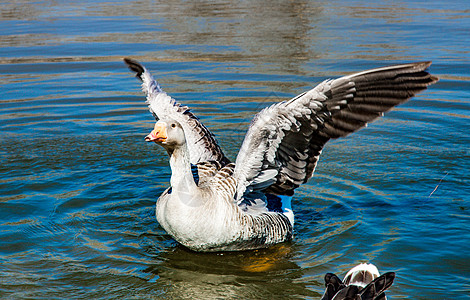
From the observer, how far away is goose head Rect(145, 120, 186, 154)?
6.16 metres

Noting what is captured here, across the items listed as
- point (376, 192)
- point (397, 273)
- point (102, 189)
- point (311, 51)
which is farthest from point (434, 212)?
point (311, 51)

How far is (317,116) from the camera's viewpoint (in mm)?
6074

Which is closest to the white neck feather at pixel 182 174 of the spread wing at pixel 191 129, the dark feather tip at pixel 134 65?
the spread wing at pixel 191 129

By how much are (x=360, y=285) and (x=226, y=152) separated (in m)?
5.06

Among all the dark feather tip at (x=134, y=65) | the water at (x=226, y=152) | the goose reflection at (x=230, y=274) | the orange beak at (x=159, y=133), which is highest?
the dark feather tip at (x=134, y=65)

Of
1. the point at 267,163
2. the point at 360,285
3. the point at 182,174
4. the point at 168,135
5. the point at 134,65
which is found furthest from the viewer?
the point at 134,65

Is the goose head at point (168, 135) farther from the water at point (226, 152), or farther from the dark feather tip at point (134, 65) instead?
the dark feather tip at point (134, 65)

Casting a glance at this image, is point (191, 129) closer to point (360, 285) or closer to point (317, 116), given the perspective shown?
point (317, 116)

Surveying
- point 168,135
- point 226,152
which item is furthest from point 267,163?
point 226,152

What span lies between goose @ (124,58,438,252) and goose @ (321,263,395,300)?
172cm

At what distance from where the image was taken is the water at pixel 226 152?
246 inches

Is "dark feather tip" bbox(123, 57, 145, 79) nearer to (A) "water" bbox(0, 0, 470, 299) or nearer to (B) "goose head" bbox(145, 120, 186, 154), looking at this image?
(A) "water" bbox(0, 0, 470, 299)

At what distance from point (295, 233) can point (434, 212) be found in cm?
184

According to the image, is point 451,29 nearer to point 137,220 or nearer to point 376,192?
point 376,192
